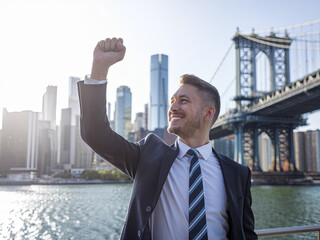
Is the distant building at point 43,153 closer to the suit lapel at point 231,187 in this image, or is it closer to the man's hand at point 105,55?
the suit lapel at point 231,187

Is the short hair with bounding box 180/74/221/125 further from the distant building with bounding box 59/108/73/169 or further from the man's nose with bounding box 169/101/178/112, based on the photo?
the distant building with bounding box 59/108/73/169

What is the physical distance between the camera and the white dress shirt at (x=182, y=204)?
1.52 meters

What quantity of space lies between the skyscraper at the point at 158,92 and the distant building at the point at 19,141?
85498mm

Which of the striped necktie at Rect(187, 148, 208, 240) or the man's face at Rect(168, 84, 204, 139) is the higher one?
the man's face at Rect(168, 84, 204, 139)

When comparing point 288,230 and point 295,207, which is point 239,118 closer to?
point 295,207

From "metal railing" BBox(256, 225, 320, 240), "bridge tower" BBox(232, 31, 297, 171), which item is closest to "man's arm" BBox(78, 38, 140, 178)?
"metal railing" BBox(256, 225, 320, 240)

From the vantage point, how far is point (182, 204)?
1549 mm

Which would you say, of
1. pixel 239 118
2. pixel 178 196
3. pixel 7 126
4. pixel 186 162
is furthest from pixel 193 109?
pixel 7 126

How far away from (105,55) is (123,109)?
167 meters

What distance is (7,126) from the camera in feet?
264

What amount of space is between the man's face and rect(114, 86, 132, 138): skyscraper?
15917 cm

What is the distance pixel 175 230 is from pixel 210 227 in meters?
0.18

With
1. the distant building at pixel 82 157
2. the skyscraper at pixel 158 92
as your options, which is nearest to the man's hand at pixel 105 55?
the distant building at pixel 82 157

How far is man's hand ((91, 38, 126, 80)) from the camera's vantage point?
1.41 meters
